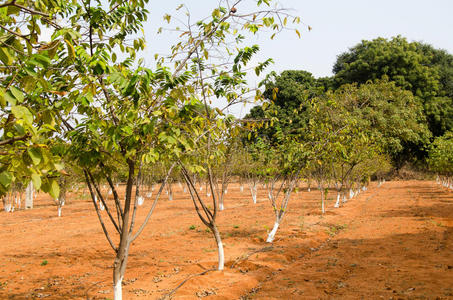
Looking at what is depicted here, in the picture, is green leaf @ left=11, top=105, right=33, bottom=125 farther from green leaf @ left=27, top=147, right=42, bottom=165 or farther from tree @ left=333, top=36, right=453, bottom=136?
tree @ left=333, top=36, right=453, bottom=136

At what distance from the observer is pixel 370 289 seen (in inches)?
249

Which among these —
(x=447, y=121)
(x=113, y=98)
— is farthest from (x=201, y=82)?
(x=447, y=121)

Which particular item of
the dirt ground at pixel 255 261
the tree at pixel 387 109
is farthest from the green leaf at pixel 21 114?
the tree at pixel 387 109

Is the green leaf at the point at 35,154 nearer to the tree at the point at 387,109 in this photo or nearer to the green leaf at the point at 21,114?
the green leaf at the point at 21,114

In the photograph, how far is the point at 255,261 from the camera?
883 cm

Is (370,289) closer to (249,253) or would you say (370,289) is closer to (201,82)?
(249,253)

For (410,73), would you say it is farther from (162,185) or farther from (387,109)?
(162,185)

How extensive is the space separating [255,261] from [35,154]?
7745mm

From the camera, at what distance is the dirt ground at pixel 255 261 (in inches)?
260

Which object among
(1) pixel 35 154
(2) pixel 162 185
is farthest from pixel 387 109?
(1) pixel 35 154

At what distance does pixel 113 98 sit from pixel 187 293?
420 cm

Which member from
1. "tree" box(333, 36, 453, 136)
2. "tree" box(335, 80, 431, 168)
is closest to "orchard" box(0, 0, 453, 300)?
"tree" box(335, 80, 431, 168)

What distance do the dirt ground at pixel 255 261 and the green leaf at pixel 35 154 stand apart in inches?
200

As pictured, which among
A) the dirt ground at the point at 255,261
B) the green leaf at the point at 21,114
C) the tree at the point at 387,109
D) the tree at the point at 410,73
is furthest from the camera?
the tree at the point at 410,73
